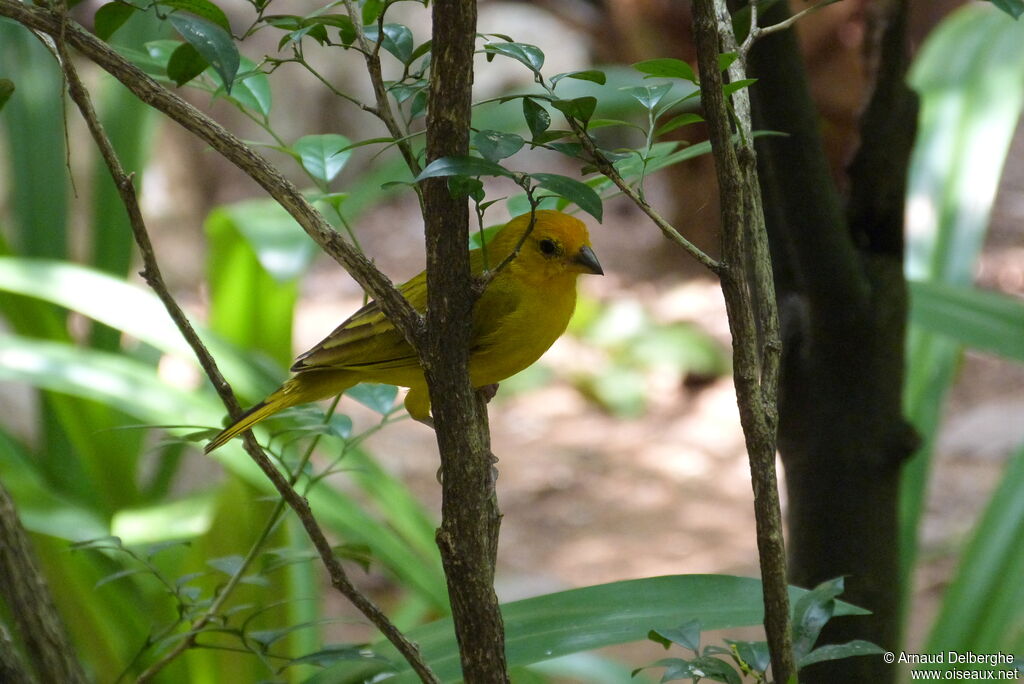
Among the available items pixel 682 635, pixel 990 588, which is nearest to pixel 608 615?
pixel 682 635

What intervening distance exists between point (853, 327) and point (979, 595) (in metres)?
0.61

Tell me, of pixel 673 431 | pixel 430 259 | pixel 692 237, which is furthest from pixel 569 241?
pixel 692 237

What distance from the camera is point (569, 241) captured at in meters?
1.41

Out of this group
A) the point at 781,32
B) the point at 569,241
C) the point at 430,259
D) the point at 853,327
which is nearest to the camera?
the point at 430,259

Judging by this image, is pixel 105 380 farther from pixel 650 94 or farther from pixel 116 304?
pixel 650 94

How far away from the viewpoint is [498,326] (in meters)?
1.34

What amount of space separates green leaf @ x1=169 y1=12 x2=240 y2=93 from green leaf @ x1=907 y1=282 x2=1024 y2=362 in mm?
1222

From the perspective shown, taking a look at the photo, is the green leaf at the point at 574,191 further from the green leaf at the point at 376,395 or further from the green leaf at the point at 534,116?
the green leaf at the point at 376,395

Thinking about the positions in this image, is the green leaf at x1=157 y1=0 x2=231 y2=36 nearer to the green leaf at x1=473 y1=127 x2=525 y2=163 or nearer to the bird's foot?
the green leaf at x1=473 y1=127 x2=525 y2=163

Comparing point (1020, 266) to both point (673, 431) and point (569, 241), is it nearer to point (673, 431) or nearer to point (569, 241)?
point (673, 431)

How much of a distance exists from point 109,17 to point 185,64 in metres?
0.07

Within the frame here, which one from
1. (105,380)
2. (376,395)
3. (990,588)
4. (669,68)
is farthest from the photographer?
(105,380)

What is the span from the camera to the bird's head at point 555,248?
139 cm

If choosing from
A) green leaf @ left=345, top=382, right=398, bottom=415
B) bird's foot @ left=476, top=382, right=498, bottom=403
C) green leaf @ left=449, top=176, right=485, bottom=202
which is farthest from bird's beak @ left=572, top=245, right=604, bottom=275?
green leaf @ left=449, top=176, right=485, bottom=202
